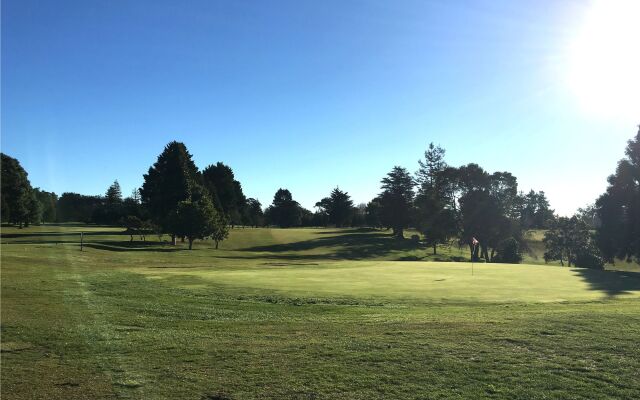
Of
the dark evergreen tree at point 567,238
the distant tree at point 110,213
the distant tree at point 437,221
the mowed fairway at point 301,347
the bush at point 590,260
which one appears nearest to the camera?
the mowed fairway at point 301,347

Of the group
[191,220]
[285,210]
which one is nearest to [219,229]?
[191,220]

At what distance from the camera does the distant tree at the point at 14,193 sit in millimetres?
73000

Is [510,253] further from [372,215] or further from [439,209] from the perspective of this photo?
[372,215]

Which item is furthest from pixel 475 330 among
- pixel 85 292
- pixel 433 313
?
pixel 85 292

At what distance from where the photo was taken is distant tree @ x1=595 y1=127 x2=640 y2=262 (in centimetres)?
5575

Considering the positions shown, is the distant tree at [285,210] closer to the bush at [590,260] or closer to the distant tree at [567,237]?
the distant tree at [567,237]

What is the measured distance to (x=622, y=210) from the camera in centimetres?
5856

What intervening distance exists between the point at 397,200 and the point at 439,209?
66.6ft

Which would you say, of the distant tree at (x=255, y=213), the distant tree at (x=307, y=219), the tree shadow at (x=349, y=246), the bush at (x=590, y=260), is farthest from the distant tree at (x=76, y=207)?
the bush at (x=590, y=260)

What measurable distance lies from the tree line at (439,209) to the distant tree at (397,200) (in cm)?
21

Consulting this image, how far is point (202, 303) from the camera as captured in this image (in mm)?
17250

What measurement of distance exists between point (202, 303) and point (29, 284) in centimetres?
829

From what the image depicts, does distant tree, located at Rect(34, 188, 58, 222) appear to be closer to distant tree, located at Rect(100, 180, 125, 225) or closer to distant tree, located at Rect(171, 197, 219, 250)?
distant tree, located at Rect(100, 180, 125, 225)

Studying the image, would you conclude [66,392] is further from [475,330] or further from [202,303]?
[202,303]
